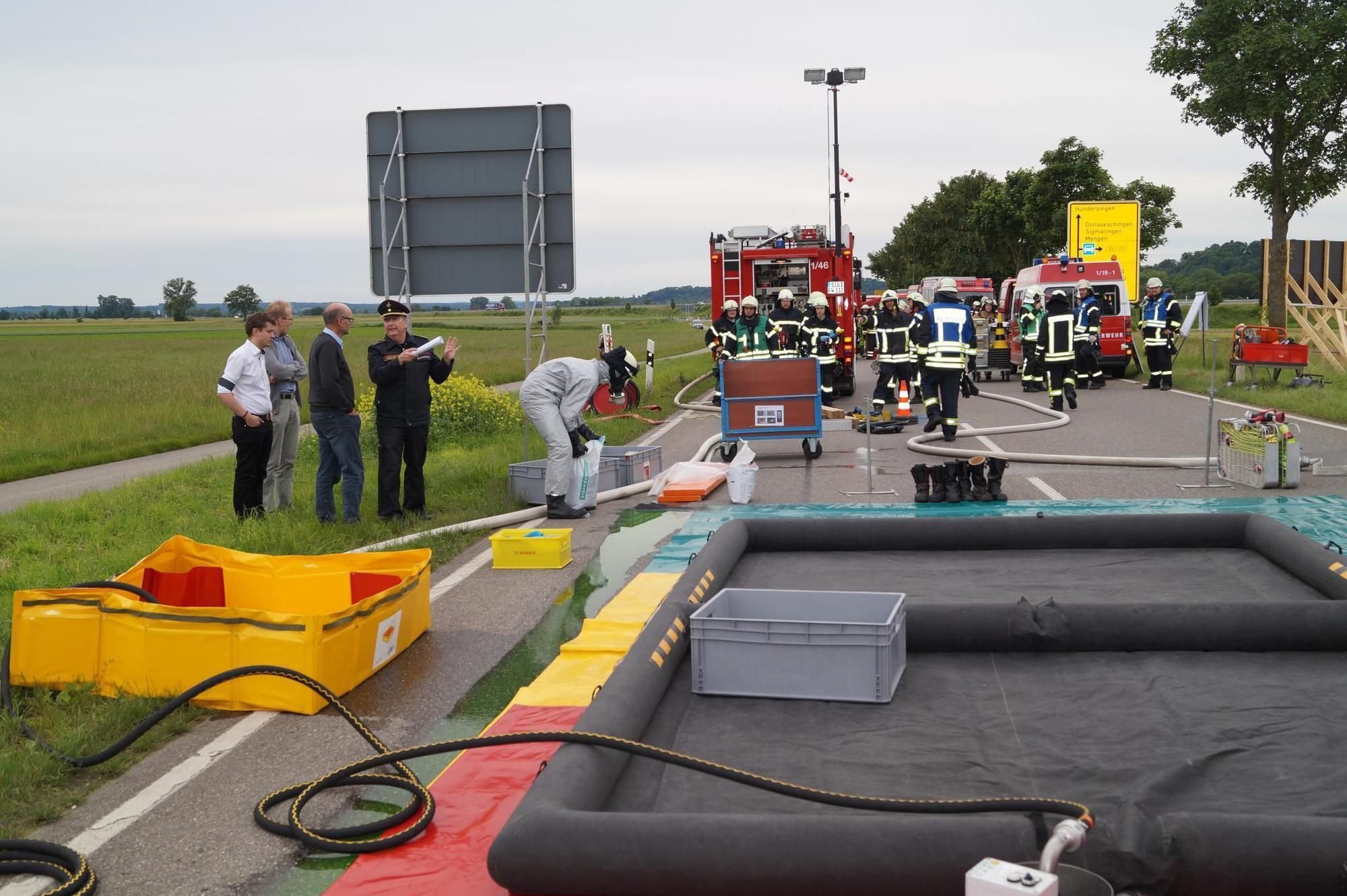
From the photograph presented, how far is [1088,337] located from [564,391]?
1469cm

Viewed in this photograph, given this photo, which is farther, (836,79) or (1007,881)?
(836,79)

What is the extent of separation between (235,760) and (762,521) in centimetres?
384

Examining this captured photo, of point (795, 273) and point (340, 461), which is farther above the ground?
point (795, 273)

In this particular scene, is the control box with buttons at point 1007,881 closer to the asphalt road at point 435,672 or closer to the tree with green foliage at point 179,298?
the asphalt road at point 435,672

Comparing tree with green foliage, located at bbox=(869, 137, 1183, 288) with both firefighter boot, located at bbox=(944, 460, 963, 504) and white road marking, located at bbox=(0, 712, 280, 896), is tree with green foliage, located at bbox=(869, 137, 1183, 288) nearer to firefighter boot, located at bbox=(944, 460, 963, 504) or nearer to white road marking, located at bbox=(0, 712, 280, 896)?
firefighter boot, located at bbox=(944, 460, 963, 504)

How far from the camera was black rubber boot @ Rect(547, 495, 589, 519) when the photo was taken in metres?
11.0

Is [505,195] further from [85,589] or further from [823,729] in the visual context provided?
[823,729]

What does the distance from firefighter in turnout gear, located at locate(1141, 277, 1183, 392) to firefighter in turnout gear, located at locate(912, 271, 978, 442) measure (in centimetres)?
936

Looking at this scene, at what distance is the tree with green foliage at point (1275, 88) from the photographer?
3192cm

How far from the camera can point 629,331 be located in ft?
302

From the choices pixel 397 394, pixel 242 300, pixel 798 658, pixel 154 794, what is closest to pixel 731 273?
pixel 397 394

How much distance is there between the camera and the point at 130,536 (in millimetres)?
11250

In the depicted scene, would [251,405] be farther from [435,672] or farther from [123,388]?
[123,388]

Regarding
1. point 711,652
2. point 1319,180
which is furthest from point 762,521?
point 1319,180
